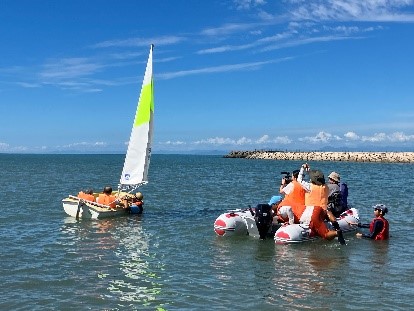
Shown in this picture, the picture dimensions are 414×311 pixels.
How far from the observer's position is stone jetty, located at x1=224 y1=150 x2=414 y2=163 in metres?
113

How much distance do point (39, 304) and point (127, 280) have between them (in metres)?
2.35

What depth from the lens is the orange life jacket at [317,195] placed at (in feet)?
50.2

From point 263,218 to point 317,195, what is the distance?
202 cm

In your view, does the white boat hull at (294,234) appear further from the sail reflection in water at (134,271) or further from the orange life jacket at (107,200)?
the orange life jacket at (107,200)

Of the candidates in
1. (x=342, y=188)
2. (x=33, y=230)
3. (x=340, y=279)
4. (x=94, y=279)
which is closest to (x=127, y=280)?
(x=94, y=279)

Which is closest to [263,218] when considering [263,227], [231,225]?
[263,227]

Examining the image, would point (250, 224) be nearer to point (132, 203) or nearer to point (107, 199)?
point (132, 203)

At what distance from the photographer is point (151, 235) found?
709 inches

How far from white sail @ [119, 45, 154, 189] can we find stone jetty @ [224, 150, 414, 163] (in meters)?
97.8

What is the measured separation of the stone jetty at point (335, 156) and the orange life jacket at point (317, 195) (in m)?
102

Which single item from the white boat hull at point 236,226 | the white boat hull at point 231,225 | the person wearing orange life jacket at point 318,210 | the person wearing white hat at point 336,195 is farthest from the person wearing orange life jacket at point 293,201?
the person wearing white hat at point 336,195

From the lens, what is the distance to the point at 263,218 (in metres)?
16.3

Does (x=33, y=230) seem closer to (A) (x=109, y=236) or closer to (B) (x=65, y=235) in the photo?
(B) (x=65, y=235)

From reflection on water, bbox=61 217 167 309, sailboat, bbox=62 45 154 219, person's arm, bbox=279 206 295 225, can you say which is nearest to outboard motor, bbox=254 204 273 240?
person's arm, bbox=279 206 295 225
